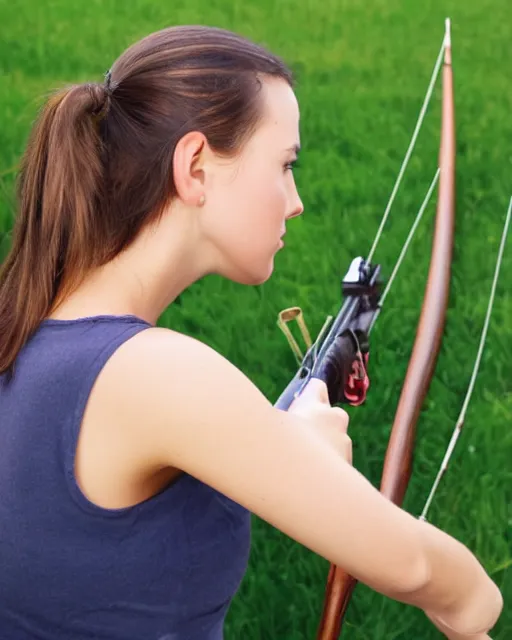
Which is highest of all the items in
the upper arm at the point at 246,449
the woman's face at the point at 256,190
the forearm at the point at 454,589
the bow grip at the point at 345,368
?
the woman's face at the point at 256,190

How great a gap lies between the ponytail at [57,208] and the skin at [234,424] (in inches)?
1.1

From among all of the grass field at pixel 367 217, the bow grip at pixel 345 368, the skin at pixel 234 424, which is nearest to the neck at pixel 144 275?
the skin at pixel 234 424

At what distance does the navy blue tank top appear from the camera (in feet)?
2.65

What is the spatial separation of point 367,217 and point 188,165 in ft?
2.76

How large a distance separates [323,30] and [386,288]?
1.71ft

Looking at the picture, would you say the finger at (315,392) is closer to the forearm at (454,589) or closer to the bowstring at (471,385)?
the forearm at (454,589)

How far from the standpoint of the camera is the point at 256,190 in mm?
892

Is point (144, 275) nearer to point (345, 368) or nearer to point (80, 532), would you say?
point (80, 532)

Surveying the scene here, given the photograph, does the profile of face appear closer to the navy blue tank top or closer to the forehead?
the forehead

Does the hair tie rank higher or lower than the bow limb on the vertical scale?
higher

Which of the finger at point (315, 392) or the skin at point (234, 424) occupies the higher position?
the skin at point (234, 424)

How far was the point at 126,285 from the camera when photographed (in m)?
0.87

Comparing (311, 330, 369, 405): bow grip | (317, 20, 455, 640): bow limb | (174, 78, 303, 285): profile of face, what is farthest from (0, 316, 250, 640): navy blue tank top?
(317, 20, 455, 640): bow limb

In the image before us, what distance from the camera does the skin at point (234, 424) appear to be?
0.75 metres
